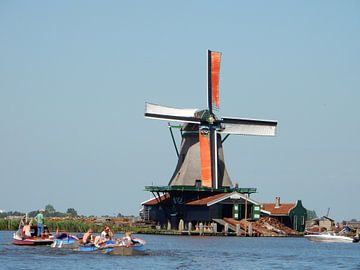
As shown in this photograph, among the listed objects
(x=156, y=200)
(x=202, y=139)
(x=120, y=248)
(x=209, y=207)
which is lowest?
(x=120, y=248)

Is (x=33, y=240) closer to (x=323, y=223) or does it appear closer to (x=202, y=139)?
(x=202, y=139)

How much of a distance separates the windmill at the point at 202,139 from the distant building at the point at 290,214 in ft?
24.6

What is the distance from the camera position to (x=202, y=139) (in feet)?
298

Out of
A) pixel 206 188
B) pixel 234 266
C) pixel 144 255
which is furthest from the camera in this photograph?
pixel 206 188

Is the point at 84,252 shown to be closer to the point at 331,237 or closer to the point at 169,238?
the point at 169,238

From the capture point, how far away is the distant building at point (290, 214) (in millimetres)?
97375

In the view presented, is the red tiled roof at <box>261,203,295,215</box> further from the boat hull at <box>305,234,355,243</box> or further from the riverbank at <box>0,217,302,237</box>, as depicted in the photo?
the boat hull at <box>305,234,355,243</box>

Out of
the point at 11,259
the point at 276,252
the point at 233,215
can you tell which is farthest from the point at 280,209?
the point at 11,259

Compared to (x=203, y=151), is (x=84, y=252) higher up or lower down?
lower down

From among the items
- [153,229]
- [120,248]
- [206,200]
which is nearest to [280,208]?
[206,200]

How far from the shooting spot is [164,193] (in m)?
92.9

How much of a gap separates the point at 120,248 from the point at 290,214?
1638 inches

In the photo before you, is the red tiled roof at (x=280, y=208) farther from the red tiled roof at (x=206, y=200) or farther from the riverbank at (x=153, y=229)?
the red tiled roof at (x=206, y=200)

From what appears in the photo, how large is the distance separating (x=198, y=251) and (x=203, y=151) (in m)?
26.4
